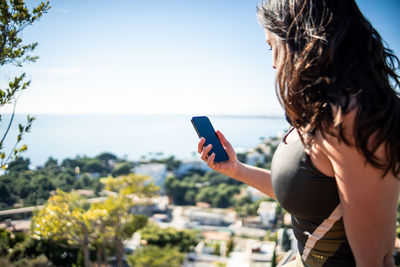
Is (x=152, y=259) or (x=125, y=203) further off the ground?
(x=125, y=203)

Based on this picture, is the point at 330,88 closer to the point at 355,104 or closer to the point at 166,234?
the point at 355,104

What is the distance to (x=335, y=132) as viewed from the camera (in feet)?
1.75

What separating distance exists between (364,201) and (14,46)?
170cm

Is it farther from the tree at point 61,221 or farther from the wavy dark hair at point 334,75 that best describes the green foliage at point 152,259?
the wavy dark hair at point 334,75

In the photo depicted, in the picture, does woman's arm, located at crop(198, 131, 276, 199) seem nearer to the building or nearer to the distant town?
the distant town

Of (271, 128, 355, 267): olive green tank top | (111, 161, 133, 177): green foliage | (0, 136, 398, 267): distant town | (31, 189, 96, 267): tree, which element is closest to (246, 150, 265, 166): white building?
(0, 136, 398, 267): distant town

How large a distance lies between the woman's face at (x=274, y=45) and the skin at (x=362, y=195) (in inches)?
8.8

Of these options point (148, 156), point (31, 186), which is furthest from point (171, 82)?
point (31, 186)

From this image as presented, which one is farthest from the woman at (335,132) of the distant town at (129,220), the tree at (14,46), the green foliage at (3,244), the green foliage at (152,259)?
the green foliage at (152,259)

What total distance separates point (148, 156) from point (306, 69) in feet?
127

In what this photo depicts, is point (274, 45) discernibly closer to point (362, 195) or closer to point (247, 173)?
point (362, 195)

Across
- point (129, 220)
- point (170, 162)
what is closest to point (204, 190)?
point (170, 162)

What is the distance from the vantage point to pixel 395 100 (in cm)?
57

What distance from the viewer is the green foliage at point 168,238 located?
12266mm
